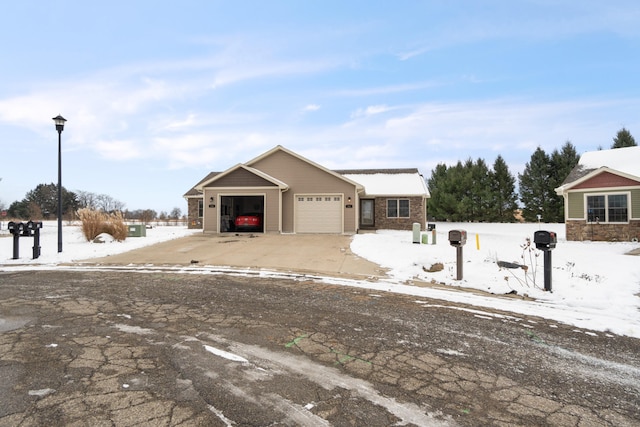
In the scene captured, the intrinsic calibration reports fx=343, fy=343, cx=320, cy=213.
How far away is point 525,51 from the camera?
43.4 ft

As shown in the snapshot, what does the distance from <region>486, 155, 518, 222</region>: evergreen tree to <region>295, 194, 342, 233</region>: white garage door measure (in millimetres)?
20424

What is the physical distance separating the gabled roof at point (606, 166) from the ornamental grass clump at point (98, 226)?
71.5ft

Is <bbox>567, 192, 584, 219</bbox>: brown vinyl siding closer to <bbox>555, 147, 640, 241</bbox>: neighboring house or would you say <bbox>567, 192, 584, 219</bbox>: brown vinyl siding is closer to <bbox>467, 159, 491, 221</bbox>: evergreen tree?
A: <bbox>555, 147, 640, 241</bbox>: neighboring house

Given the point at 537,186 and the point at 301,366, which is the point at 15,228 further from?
the point at 537,186

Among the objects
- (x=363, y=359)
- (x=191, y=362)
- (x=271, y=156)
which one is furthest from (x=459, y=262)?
(x=271, y=156)

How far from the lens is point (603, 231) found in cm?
1658

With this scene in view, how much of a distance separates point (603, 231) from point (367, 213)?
13040mm

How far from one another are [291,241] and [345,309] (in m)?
10.4

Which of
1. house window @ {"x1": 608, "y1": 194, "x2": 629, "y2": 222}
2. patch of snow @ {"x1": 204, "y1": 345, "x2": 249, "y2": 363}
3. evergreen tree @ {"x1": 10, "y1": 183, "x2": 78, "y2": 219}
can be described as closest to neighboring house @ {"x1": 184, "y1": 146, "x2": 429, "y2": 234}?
house window @ {"x1": 608, "y1": 194, "x2": 629, "y2": 222}

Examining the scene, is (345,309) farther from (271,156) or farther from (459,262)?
(271,156)

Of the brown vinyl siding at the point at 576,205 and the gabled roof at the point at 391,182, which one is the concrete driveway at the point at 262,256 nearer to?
the gabled roof at the point at 391,182

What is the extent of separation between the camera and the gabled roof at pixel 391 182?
78.3 feet

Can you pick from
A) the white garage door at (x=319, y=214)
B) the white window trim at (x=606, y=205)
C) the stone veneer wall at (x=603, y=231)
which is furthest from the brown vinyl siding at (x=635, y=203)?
the white garage door at (x=319, y=214)

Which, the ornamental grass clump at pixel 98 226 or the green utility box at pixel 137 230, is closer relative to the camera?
the ornamental grass clump at pixel 98 226
